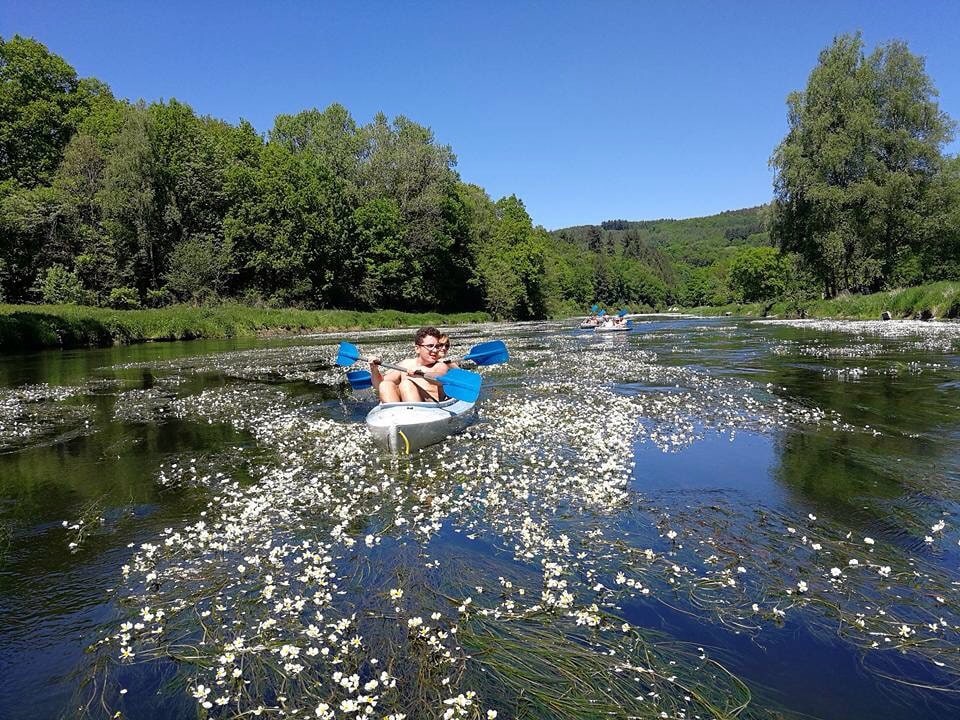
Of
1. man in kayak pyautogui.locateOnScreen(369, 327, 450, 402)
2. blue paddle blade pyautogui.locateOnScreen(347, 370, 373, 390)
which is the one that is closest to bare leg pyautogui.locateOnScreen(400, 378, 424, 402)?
man in kayak pyautogui.locateOnScreen(369, 327, 450, 402)

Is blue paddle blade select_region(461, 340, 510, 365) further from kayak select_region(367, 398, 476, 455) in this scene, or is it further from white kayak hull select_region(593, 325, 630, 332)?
white kayak hull select_region(593, 325, 630, 332)

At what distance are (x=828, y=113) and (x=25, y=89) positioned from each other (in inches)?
3502

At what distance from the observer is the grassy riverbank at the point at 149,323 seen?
38.0m

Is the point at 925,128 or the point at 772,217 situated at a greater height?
the point at 925,128

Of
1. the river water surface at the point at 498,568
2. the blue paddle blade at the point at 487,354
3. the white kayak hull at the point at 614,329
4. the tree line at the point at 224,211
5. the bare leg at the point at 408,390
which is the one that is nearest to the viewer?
the river water surface at the point at 498,568

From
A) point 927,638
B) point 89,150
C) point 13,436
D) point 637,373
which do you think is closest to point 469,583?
point 927,638

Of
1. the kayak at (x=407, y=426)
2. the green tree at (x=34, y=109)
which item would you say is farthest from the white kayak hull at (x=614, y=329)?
the green tree at (x=34, y=109)

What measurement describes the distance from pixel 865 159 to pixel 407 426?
5702 centimetres

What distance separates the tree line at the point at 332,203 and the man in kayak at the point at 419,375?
50020mm

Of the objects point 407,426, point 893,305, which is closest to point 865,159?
point 893,305

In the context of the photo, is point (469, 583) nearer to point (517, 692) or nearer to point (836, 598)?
point (517, 692)

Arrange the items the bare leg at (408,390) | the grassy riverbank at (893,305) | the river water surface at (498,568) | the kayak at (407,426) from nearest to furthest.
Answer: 1. the river water surface at (498,568)
2. the kayak at (407,426)
3. the bare leg at (408,390)
4. the grassy riverbank at (893,305)

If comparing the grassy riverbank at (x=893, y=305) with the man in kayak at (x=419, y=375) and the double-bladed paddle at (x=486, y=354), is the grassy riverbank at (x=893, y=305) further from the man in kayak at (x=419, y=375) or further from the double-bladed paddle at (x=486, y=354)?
the man in kayak at (x=419, y=375)

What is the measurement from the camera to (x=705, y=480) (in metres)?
9.21
